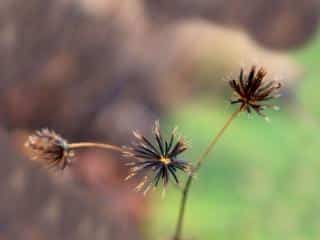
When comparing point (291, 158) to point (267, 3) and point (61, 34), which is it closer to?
point (267, 3)

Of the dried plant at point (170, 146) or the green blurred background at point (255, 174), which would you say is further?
the green blurred background at point (255, 174)

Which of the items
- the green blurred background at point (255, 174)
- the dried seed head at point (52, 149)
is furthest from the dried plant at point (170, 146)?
Result: the green blurred background at point (255, 174)

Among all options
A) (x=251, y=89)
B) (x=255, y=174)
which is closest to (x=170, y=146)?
(x=251, y=89)

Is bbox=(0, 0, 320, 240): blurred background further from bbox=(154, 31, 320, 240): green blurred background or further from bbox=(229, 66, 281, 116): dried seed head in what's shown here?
bbox=(229, 66, 281, 116): dried seed head

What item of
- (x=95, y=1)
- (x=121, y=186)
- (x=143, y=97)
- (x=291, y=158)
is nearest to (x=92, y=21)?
(x=95, y=1)

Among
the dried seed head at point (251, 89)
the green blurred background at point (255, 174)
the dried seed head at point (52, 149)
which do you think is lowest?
the dried seed head at point (52, 149)

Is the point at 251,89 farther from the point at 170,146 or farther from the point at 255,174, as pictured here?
the point at 255,174

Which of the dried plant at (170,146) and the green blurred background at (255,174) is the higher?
the green blurred background at (255,174)

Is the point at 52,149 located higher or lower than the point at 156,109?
lower

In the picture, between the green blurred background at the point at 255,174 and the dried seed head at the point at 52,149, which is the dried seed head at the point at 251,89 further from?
the green blurred background at the point at 255,174
